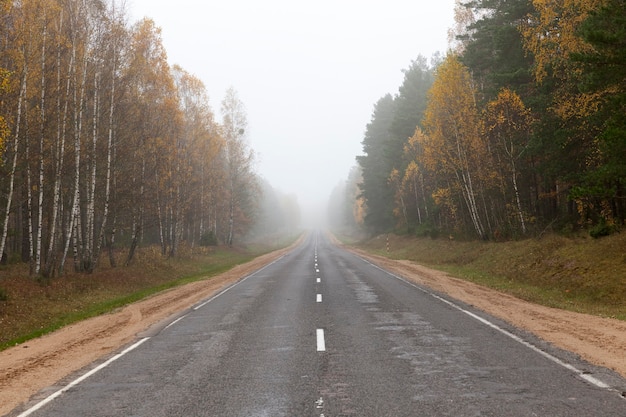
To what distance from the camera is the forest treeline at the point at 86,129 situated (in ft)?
60.2

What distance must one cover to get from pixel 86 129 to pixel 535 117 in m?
24.1

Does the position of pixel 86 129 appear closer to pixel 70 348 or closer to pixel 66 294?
pixel 66 294

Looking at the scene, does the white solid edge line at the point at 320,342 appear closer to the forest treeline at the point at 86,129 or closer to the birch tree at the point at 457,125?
the forest treeline at the point at 86,129

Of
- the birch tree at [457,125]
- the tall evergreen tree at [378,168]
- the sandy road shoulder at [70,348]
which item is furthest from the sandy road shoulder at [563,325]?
the tall evergreen tree at [378,168]

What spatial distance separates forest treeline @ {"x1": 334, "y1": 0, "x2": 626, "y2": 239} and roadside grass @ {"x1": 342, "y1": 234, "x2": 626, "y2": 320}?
161 centimetres

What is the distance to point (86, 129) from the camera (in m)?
23.2

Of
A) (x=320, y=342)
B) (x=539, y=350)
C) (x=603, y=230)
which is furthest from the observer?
(x=603, y=230)

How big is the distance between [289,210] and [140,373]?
183m

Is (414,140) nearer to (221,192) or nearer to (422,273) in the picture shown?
(221,192)

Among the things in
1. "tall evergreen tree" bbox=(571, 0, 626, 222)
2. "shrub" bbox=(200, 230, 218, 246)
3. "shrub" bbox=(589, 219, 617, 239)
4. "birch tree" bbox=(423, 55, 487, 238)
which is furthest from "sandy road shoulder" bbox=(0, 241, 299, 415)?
"shrub" bbox=(200, 230, 218, 246)

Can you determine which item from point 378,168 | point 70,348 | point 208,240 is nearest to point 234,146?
point 208,240

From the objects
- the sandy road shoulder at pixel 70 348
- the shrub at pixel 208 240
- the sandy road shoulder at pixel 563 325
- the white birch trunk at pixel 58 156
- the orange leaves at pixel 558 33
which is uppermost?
the orange leaves at pixel 558 33

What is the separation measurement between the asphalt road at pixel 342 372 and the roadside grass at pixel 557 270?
534 cm

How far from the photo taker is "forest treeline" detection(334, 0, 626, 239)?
16094 mm
